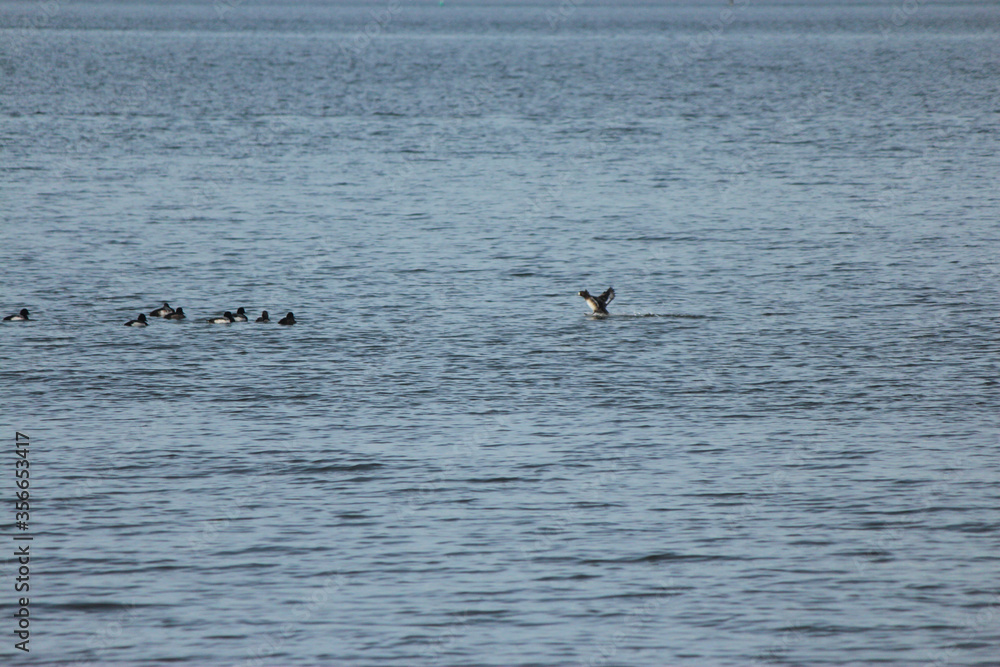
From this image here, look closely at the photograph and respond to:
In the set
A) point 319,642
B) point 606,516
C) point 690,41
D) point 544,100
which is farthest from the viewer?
point 690,41

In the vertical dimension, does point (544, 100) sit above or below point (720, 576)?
above

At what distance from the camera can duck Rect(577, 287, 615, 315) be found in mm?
30016

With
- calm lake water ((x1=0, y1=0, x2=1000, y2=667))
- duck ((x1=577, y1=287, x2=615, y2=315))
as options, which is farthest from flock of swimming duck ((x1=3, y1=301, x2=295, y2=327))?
duck ((x1=577, y1=287, x2=615, y2=315))

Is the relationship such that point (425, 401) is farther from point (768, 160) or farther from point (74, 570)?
point (768, 160)

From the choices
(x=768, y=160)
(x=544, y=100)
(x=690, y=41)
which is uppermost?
(x=690, y=41)

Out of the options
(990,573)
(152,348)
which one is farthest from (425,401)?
(990,573)

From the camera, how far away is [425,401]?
23281mm

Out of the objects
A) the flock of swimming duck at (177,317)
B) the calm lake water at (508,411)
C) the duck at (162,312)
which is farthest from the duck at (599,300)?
the duck at (162,312)

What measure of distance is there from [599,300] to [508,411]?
7968mm

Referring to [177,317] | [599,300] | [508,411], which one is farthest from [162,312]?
[508,411]

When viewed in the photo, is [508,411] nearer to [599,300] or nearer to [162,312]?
[599,300]

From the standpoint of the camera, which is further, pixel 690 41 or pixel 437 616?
pixel 690 41

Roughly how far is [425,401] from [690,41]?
586ft

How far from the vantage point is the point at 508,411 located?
74.0 ft
